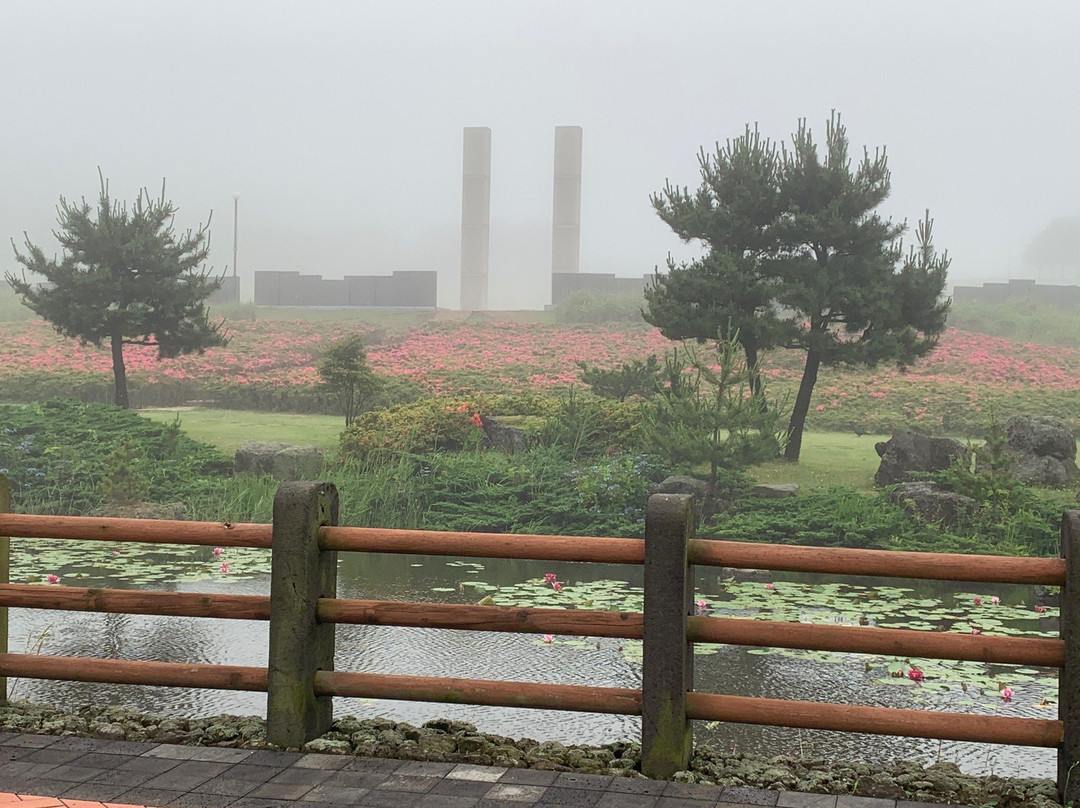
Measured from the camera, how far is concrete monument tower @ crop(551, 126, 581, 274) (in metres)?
53.1

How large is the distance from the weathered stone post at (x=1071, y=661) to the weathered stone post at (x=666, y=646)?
1419mm

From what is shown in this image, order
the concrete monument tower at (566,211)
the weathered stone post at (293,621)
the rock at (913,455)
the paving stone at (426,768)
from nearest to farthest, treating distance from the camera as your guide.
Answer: the paving stone at (426,768)
the weathered stone post at (293,621)
the rock at (913,455)
the concrete monument tower at (566,211)

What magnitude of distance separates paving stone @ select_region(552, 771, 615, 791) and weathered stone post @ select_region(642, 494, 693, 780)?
20 cm

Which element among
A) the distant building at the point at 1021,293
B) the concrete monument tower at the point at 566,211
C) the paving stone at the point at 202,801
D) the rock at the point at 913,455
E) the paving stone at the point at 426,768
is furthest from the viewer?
the concrete monument tower at the point at 566,211

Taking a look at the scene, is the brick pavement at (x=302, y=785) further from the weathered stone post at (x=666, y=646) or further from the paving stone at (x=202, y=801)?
the weathered stone post at (x=666, y=646)

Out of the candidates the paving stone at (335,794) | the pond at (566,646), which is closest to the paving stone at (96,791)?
the paving stone at (335,794)

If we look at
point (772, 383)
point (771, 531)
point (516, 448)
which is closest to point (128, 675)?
point (771, 531)

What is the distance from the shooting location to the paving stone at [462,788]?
4242 millimetres

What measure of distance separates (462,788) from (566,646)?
5.27 metres

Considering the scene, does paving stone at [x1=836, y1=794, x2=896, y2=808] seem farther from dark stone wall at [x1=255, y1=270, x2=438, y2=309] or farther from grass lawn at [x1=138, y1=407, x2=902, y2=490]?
dark stone wall at [x1=255, y1=270, x2=438, y2=309]

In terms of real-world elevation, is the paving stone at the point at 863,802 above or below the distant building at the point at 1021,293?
below

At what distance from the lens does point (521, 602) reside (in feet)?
37.1

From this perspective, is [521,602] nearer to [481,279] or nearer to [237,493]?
[237,493]

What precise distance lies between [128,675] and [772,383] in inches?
1015
